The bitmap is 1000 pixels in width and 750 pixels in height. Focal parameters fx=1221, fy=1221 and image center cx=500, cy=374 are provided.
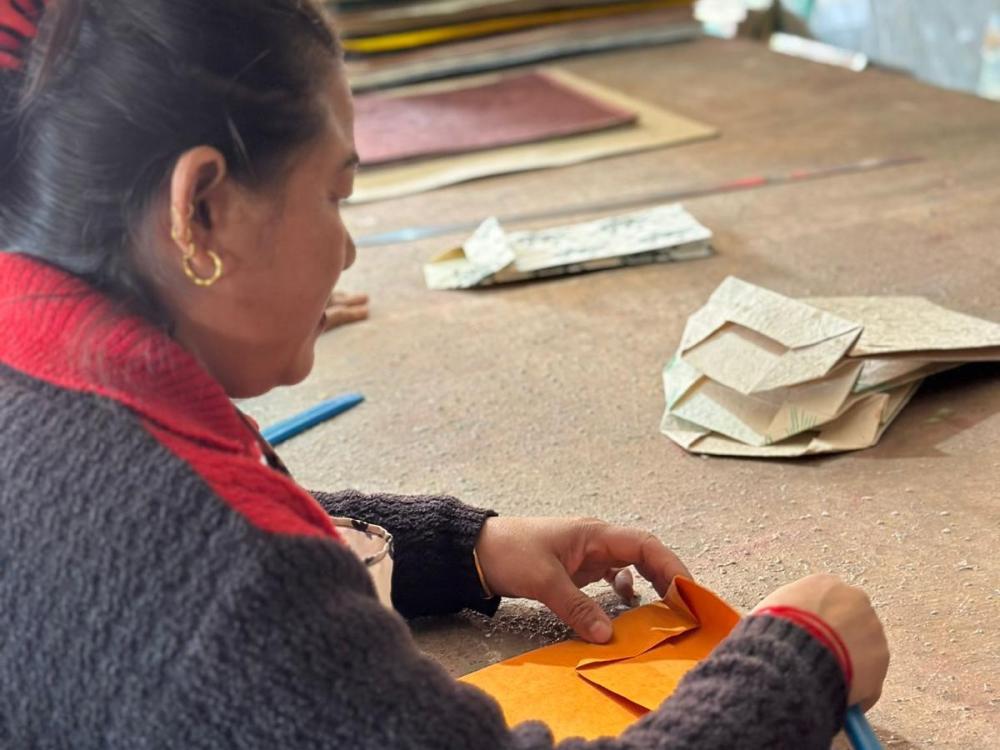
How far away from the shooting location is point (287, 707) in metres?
0.70

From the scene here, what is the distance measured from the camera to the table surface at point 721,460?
1.23 metres

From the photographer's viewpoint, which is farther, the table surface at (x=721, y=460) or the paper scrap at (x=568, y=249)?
the paper scrap at (x=568, y=249)

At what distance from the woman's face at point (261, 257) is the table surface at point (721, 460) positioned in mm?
453

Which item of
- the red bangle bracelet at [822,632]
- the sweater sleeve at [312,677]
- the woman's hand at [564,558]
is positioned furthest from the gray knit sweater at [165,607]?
the woman's hand at [564,558]

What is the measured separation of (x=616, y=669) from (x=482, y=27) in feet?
10.7

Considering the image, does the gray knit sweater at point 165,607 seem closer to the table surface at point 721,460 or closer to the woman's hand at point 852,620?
the woman's hand at point 852,620

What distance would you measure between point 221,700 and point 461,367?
4.05 feet

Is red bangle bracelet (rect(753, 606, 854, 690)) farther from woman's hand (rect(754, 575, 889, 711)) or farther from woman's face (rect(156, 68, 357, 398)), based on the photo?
woman's face (rect(156, 68, 357, 398))

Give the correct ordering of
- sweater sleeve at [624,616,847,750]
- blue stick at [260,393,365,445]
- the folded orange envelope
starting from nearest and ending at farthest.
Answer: sweater sleeve at [624,616,847,750]
the folded orange envelope
blue stick at [260,393,365,445]

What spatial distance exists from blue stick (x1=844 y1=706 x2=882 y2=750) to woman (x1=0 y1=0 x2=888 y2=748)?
6cm

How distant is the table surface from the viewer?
123 cm

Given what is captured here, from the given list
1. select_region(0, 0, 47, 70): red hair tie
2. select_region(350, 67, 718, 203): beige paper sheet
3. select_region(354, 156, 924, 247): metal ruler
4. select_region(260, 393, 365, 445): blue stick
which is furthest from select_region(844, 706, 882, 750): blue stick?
select_region(350, 67, 718, 203): beige paper sheet

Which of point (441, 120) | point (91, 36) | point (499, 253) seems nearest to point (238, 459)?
point (91, 36)

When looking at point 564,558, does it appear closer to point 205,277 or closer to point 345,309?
point 205,277
